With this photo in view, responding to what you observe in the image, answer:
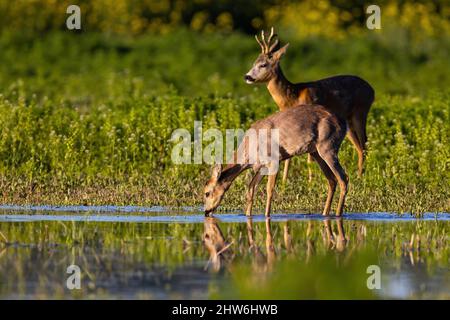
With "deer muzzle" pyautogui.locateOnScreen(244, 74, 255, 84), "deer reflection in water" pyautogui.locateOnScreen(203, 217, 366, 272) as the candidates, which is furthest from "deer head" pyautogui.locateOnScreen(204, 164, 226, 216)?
"deer muzzle" pyautogui.locateOnScreen(244, 74, 255, 84)

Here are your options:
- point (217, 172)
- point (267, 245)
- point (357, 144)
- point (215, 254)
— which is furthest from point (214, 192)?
point (357, 144)

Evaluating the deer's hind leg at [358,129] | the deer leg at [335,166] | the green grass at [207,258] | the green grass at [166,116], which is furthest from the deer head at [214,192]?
the deer's hind leg at [358,129]

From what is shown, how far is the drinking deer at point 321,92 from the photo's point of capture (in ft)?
58.8

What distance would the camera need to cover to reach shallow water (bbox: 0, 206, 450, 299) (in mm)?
9883

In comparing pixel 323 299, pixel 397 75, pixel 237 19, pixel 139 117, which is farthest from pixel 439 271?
pixel 237 19

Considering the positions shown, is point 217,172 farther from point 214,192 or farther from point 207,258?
point 207,258

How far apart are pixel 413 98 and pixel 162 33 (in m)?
9.84

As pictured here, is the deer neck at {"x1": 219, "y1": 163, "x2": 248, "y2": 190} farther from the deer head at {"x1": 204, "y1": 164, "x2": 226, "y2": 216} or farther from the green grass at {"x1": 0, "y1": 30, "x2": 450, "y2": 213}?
the green grass at {"x1": 0, "y1": 30, "x2": 450, "y2": 213}

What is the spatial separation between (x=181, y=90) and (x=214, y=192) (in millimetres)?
11246

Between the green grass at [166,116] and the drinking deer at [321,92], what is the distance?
29 centimetres

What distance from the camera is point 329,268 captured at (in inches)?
424

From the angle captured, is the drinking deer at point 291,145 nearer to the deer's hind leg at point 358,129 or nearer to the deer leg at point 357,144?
the deer leg at point 357,144
